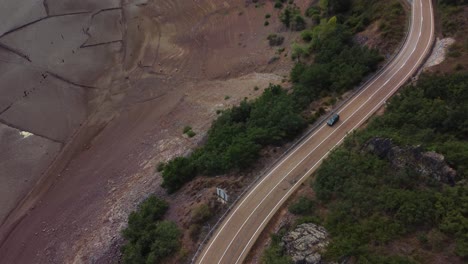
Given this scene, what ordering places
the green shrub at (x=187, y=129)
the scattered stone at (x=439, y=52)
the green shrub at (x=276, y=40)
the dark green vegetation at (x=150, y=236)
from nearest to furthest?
the dark green vegetation at (x=150, y=236), the scattered stone at (x=439, y=52), the green shrub at (x=187, y=129), the green shrub at (x=276, y=40)

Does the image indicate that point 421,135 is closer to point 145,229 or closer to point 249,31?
point 145,229

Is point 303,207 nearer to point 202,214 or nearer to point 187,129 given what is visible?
point 202,214

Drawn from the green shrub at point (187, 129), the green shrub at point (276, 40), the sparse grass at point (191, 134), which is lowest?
the sparse grass at point (191, 134)

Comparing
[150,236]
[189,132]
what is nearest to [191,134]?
[189,132]

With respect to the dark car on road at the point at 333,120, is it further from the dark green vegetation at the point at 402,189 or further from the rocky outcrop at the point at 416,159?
the rocky outcrop at the point at 416,159

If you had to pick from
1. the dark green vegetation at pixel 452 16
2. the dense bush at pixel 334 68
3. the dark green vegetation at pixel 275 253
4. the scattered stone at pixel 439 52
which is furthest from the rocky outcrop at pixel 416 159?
the dark green vegetation at pixel 452 16

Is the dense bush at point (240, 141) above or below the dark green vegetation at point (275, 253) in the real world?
above
